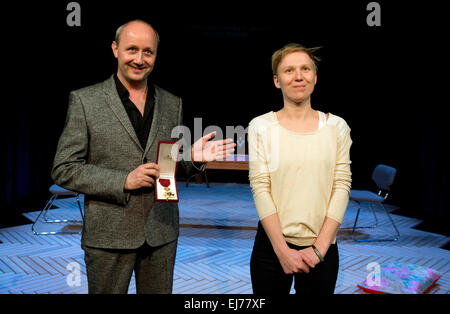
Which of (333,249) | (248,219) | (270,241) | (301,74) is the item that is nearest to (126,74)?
(301,74)

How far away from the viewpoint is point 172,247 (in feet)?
5.43

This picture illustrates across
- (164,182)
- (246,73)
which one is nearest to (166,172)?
(164,182)

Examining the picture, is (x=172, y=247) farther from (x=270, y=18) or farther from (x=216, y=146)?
(x=270, y=18)

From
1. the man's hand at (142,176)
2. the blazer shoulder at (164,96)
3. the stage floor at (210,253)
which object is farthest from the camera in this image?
the stage floor at (210,253)

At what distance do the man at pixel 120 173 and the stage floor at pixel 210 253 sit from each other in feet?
6.34

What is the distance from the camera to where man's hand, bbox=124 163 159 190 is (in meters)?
1.44

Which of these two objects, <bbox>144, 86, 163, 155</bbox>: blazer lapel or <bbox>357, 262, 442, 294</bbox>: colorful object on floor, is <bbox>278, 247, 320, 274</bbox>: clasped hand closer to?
<bbox>144, 86, 163, 155</bbox>: blazer lapel

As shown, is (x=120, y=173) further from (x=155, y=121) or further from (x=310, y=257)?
(x=310, y=257)

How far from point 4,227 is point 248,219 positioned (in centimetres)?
354

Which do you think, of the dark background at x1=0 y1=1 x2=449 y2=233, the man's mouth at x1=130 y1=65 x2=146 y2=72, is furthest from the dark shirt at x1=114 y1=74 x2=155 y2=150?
the dark background at x1=0 y1=1 x2=449 y2=233

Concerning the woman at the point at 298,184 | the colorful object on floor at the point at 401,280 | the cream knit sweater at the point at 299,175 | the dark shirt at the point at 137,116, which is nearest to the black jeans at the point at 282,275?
the woman at the point at 298,184

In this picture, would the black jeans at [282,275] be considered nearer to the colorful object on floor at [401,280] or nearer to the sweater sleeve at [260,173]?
the sweater sleeve at [260,173]

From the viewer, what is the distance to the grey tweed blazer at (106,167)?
1.48m

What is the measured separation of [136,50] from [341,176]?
1.00 m
